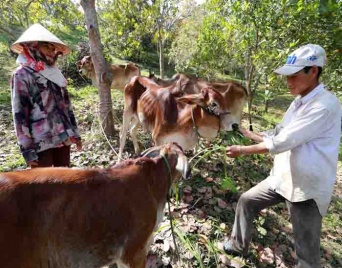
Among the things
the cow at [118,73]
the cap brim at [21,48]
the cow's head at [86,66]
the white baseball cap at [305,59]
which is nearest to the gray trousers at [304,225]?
the white baseball cap at [305,59]

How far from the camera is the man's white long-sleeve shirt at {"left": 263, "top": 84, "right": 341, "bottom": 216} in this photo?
2.25 m

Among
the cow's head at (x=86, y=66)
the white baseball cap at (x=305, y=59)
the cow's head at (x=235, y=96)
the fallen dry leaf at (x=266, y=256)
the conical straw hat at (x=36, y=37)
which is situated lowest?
the fallen dry leaf at (x=266, y=256)

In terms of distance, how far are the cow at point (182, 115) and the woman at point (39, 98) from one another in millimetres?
1774

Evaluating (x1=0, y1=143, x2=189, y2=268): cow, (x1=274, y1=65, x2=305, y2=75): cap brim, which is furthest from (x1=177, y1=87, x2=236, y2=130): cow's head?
(x1=0, y1=143, x2=189, y2=268): cow

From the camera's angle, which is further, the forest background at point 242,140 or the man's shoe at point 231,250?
the forest background at point 242,140

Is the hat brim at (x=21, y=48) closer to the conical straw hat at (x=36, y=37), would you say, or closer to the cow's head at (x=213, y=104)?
the conical straw hat at (x=36, y=37)

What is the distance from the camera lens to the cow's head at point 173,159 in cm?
229

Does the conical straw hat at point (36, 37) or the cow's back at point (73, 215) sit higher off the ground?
the conical straw hat at point (36, 37)

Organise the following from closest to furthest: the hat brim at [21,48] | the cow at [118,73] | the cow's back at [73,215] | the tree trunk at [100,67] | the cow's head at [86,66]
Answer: the cow's back at [73,215]
the hat brim at [21,48]
the tree trunk at [100,67]
the cow's head at [86,66]
the cow at [118,73]

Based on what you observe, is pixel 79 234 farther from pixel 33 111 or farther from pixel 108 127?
pixel 108 127

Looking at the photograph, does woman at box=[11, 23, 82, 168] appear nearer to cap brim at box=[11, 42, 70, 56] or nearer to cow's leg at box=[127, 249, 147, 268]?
cap brim at box=[11, 42, 70, 56]

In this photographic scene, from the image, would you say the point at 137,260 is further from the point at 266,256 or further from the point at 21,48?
the point at 21,48

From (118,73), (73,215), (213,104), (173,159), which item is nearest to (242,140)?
(213,104)

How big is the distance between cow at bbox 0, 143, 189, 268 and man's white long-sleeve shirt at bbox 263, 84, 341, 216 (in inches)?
32.9
